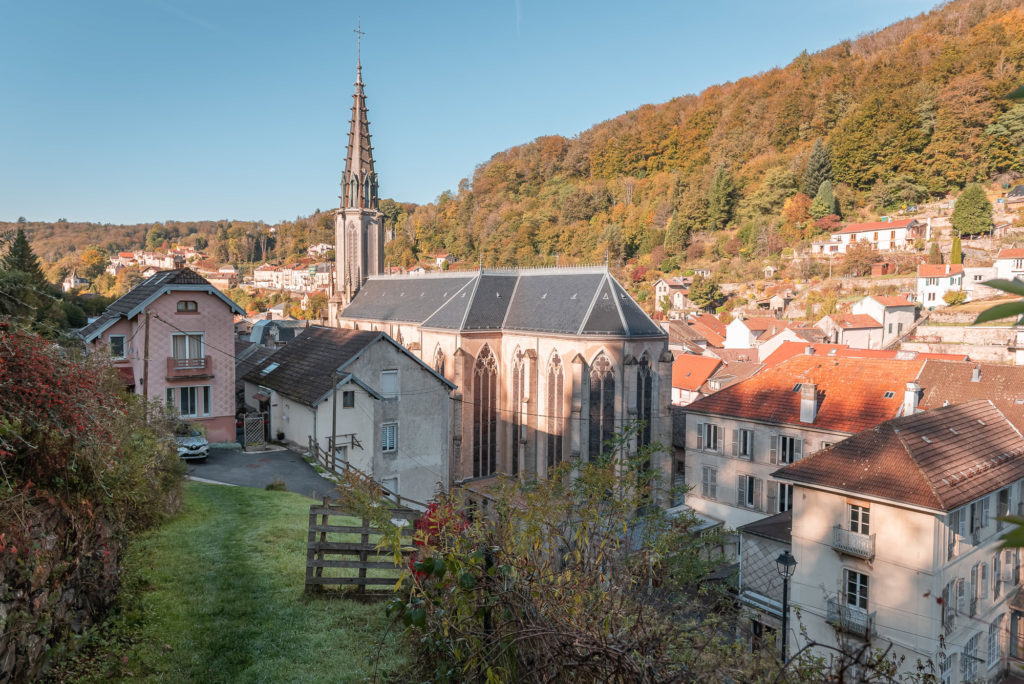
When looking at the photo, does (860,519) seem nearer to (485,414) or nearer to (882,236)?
(485,414)

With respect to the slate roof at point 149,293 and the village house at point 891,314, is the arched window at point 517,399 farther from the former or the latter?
the village house at point 891,314

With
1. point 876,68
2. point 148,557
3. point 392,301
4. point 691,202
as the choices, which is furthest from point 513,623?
point 876,68

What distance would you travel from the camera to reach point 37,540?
6.43 metres

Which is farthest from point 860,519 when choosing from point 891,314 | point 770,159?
point 770,159

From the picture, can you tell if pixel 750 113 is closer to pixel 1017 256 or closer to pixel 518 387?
pixel 1017 256

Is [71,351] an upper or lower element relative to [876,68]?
lower

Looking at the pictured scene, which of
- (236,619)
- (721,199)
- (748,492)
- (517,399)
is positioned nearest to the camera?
(236,619)

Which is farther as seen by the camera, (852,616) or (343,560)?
(852,616)

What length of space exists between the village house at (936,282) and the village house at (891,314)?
494 centimetres

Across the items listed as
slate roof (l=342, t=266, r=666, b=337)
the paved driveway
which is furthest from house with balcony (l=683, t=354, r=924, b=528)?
the paved driveway

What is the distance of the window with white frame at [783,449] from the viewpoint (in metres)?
24.5

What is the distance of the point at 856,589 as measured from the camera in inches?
624

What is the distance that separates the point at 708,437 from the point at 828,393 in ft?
16.8

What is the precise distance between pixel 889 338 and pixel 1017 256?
45.0 feet
